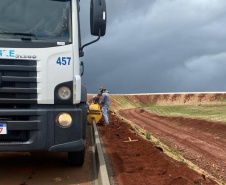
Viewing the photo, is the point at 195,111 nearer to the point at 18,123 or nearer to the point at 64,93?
the point at 64,93

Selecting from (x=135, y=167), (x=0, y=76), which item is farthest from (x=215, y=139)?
(x=0, y=76)

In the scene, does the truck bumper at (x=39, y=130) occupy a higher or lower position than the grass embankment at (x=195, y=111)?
higher

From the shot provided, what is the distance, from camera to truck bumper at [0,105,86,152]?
5465 mm

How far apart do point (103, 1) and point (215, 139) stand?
13.6 m

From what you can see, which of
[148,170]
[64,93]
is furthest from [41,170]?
[148,170]

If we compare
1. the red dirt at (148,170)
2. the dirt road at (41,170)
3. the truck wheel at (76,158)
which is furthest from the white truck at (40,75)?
the red dirt at (148,170)

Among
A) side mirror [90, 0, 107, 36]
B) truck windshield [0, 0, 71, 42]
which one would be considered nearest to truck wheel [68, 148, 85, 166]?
truck windshield [0, 0, 71, 42]

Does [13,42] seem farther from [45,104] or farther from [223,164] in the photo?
[223,164]

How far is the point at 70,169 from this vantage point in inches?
276

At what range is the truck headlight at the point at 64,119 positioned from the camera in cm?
573

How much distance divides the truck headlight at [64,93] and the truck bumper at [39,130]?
17cm

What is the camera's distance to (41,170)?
6.88 metres

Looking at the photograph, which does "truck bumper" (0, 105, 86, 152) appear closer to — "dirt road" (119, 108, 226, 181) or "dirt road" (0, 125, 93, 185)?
"dirt road" (0, 125, 93, 185)

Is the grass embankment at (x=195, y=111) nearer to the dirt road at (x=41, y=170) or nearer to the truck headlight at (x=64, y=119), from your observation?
the dirt road at (x=41, y=170)
